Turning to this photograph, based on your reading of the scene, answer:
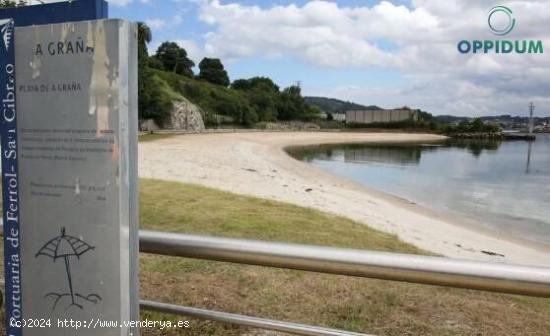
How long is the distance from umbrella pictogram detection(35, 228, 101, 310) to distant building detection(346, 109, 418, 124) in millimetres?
122473

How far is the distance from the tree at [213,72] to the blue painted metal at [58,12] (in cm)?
11517

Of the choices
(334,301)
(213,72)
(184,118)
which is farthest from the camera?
(213,72)

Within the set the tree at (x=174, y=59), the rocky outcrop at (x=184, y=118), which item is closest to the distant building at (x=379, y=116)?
the tree at (x=174, y=59)

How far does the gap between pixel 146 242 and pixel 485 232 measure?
503 inches

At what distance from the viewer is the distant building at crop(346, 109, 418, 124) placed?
122 m

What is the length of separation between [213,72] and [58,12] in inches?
4599

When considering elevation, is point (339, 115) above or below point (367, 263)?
above

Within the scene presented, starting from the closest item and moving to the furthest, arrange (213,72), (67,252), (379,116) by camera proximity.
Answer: (67,252)
(213,72)
(379,116)

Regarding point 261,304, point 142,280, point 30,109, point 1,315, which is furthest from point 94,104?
point 142,280

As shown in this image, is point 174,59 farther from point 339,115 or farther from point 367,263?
point 367,263

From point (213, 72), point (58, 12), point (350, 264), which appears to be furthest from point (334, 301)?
point (213, 72)

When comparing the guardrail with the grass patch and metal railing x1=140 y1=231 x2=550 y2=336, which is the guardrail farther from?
the grass patch

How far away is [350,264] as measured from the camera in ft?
5.10

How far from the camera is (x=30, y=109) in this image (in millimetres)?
1846
